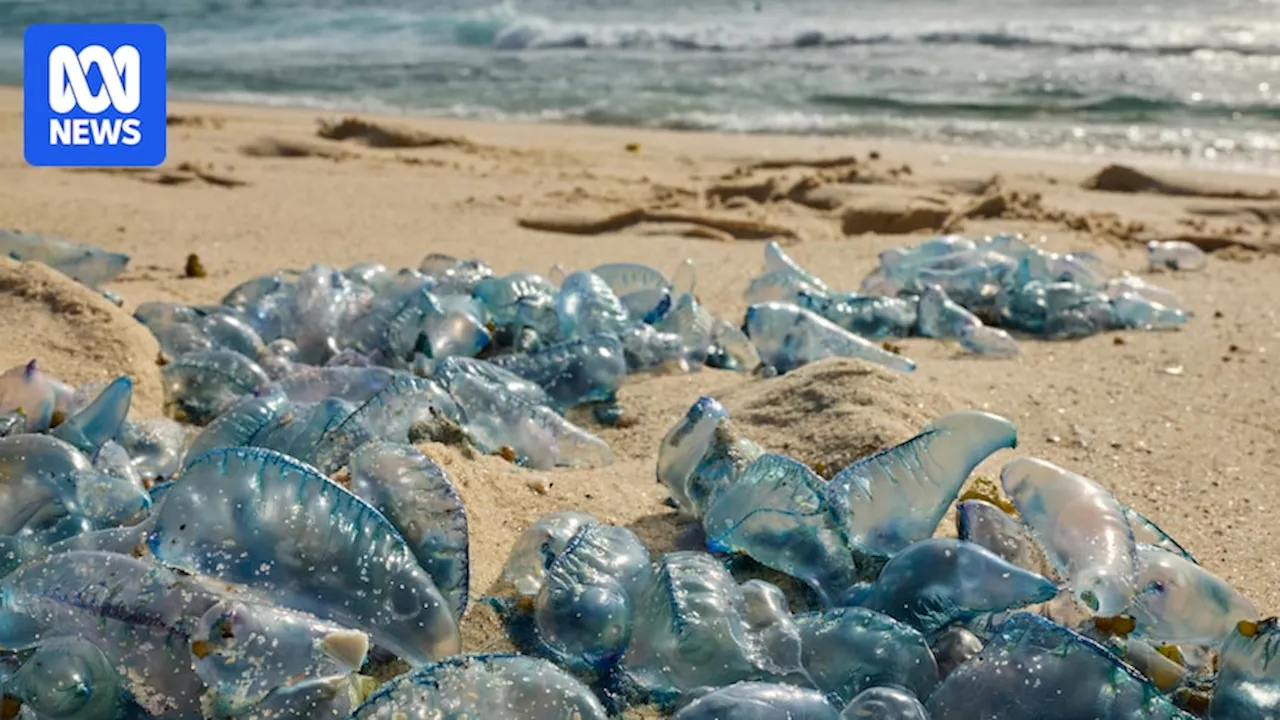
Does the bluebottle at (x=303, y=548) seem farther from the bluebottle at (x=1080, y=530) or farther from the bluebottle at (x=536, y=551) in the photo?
the bluebottle at (x=1080, y=530)

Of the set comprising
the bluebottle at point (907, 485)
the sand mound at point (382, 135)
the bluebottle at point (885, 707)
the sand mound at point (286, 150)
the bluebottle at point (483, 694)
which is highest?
the bluebottle at point (907, 485)

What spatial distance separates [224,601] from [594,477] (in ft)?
2.46

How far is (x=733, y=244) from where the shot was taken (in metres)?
3.80

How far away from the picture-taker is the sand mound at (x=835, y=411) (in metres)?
1.79

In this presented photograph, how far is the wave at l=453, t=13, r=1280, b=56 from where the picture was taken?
8922mm

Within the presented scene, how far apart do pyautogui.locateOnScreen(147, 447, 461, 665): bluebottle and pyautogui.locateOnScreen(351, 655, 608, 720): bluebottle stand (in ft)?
0.45

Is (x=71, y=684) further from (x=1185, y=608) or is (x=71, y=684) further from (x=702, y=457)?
(x=1185, y=608)

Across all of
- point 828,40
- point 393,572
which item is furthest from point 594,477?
point 828,40

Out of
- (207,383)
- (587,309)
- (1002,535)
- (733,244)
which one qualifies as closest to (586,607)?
(1002,535)

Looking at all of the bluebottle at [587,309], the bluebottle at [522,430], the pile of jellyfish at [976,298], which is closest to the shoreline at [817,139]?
the pile of jellyfish at [976,298]

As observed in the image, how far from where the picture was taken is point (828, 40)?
9.68m

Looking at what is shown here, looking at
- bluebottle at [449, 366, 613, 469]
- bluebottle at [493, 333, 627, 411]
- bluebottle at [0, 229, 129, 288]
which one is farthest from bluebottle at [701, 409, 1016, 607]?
bluebottle at [0, 229, 129, 288]

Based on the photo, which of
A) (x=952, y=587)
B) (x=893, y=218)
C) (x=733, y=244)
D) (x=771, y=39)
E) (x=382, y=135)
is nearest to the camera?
(x=952, y=587)

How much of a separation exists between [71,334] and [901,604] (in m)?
1.54
